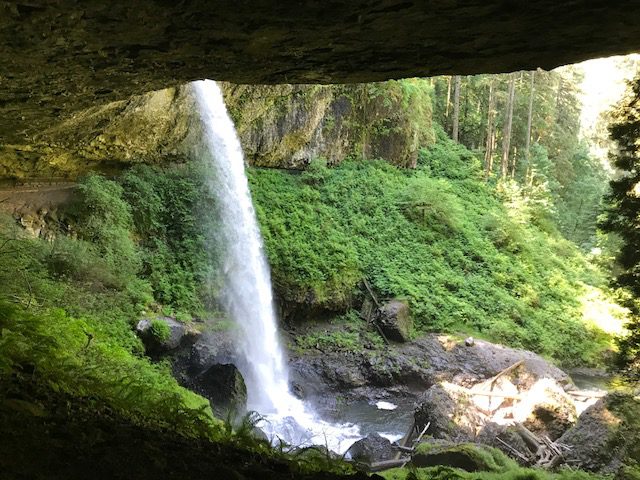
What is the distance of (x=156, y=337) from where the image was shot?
397 inches

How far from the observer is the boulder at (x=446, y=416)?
10180 mm

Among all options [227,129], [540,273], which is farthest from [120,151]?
[540,273]

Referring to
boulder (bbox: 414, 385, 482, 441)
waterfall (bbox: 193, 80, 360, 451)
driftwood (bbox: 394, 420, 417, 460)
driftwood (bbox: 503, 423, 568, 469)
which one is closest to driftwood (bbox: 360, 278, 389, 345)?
waterfall (bbox: 193, 80, 360, 451)

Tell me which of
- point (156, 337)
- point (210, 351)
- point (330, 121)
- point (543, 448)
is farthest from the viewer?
point (330, 121)

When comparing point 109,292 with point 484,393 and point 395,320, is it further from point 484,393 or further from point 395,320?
point 484,393

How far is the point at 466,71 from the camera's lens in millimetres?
3881

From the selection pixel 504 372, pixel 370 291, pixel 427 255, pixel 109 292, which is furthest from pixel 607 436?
pixel 427 255

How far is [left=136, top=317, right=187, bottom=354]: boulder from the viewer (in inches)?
394

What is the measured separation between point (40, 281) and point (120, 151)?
6537 mm

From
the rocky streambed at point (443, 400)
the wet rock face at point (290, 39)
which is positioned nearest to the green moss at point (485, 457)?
the rocky streambed at point (443, 400)

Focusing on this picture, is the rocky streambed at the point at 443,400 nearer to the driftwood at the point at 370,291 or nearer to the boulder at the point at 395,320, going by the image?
the boulder at the point at 395,320

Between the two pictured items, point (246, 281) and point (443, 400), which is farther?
point (246, 281)

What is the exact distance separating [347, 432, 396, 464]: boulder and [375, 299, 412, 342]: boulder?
551 centimetres

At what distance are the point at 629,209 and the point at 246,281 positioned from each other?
34.1 ft
